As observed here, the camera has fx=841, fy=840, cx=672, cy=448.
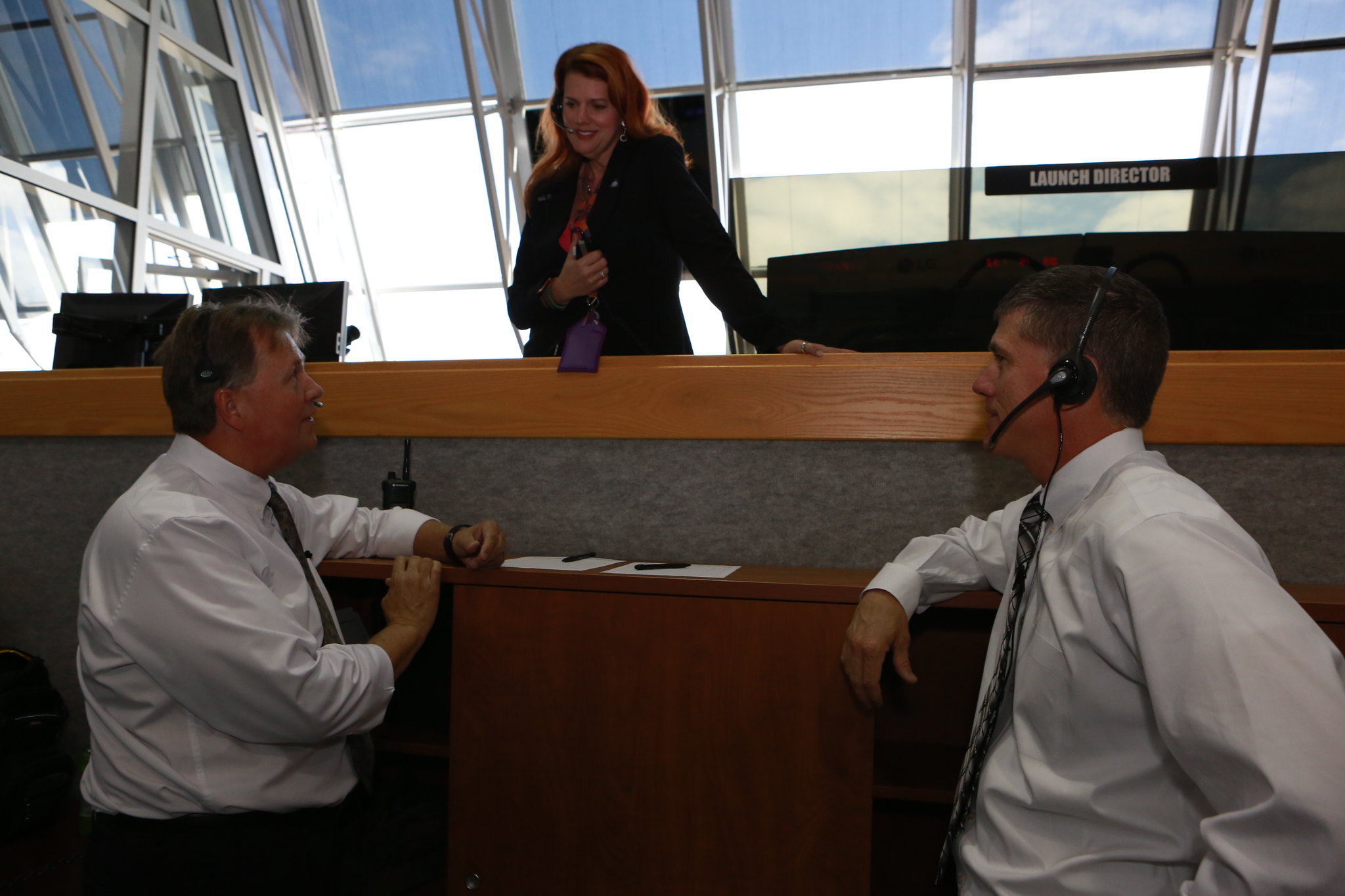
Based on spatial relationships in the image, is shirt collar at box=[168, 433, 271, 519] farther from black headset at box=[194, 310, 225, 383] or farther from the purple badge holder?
the purple badge holder

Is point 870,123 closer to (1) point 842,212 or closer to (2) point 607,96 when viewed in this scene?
(1) point 842,212

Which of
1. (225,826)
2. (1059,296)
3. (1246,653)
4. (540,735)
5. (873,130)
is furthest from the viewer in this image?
(873,130)

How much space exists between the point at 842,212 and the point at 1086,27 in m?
5.82

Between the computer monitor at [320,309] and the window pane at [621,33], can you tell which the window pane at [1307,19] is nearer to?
the window pane at [621,33]

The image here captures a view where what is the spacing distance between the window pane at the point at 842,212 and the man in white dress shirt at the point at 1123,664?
0.88 m

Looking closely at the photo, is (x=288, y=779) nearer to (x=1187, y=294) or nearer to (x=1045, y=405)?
(x=1045, y=405)

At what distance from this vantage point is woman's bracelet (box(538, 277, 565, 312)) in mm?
1842

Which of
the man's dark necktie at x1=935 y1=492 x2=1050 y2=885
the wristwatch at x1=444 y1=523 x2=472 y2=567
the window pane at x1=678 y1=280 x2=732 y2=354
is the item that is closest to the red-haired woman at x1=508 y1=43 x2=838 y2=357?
the wristwatch at x1=444 y1=523 x2=472 y2=567

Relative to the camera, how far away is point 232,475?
1332mm

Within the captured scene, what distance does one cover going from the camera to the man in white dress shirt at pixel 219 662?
44.7 inches

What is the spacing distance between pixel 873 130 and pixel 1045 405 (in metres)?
6.30

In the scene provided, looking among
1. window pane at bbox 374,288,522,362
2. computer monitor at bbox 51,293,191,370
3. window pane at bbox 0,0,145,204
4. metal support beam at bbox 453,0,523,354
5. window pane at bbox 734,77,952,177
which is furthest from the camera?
window pane at bbox 374,288,522,362

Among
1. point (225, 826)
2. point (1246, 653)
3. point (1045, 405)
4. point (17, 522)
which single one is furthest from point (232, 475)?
point (1246, 653)

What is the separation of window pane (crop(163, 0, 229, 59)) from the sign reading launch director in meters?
6.85
